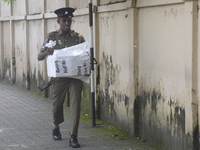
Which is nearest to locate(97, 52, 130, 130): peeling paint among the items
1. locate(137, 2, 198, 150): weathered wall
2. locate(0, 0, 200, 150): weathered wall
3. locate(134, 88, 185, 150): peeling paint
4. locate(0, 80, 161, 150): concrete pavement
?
locate(0, 0, 200, 150): weathered wall

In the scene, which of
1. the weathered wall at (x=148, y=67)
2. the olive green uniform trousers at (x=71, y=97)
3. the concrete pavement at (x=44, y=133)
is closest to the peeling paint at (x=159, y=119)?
the weathered wall at (x=148, y=67)

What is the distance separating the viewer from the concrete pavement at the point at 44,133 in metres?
6.42

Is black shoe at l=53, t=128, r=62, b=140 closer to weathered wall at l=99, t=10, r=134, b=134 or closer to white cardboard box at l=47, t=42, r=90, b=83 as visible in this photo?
white cardboard box at l=47, t=42, r=90, b=83

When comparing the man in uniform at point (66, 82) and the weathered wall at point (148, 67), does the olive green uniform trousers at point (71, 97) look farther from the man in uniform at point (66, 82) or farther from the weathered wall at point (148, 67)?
the weathered wall at point (148, 67)

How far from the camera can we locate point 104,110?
8.25 m

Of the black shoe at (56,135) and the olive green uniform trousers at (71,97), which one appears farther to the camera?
the black shoe at (56,135)

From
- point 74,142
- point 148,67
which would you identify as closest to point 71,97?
point 74,142

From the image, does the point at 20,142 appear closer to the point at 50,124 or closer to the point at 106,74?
the point at 50,124

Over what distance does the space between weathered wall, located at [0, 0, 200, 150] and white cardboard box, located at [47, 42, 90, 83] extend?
2.89ft

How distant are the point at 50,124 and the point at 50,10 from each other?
158 inches

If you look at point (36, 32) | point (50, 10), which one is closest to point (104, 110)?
point (50, 10)

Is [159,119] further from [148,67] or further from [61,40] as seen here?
[61,40]

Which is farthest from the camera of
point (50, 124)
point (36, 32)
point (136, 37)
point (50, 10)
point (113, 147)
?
point (36, 32)

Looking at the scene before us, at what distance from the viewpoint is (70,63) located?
6.36m
